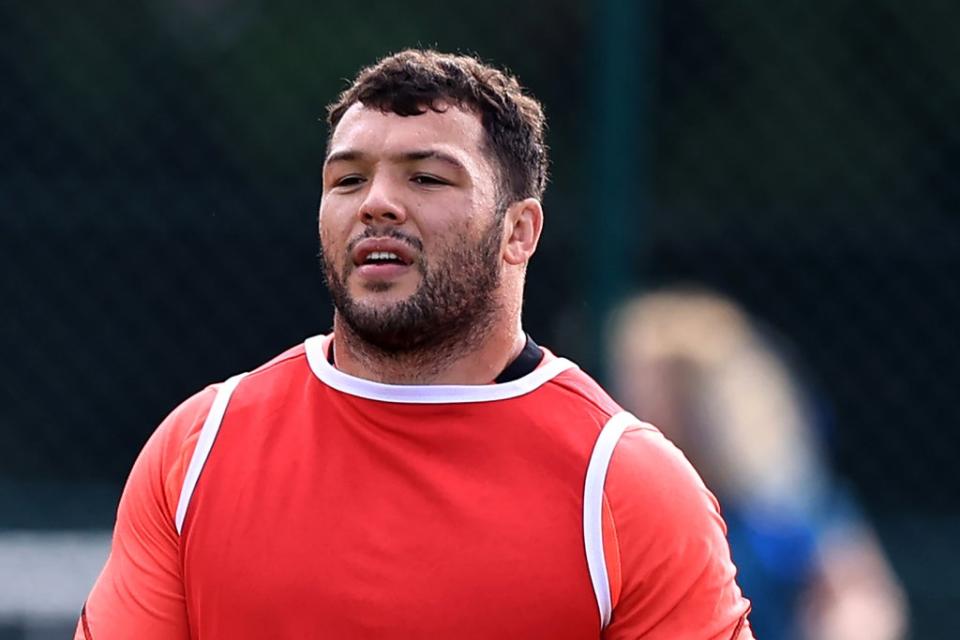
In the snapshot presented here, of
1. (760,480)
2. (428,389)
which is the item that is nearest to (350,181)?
(428,389)

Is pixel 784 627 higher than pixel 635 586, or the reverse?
pixel 635 586

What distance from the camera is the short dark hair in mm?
2531

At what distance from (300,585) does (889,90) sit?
10.4ft

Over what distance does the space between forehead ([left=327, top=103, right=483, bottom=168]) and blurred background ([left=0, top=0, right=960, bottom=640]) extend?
1711mm

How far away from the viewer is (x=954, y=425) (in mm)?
4914

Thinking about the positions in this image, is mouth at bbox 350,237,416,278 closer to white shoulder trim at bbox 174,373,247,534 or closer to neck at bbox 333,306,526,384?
neck at bbox 333,306,526,384

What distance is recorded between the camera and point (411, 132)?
8.21 feet

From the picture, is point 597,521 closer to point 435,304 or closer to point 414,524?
point 414,524

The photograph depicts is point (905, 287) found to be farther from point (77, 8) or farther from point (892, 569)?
point (77, 8)

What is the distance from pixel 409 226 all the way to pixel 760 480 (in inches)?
85.1

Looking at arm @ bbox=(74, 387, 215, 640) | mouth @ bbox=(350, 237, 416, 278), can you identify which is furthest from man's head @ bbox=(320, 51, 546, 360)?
arm @ bbox=(74, 387, 215, 640)

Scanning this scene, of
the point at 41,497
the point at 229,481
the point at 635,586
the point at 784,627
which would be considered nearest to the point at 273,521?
the point at 229,481

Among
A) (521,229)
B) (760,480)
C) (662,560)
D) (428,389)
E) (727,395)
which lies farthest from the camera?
(727,395)

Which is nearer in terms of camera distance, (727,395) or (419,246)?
(419,246)
